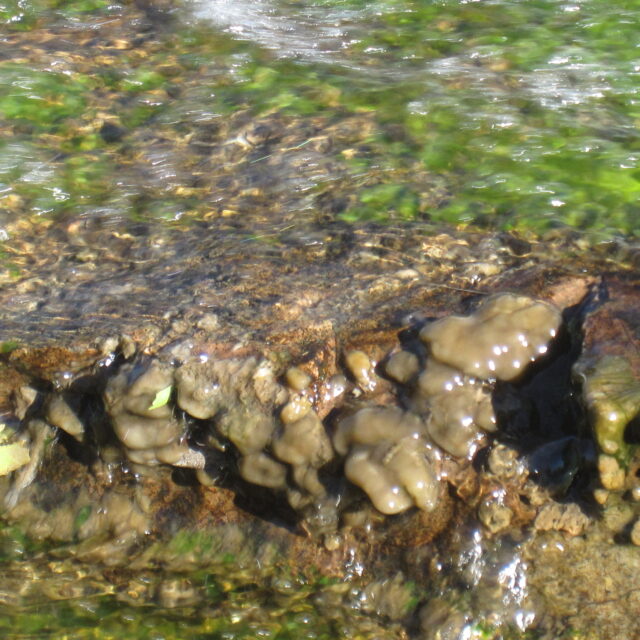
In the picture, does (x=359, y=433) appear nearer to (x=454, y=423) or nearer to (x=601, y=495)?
(x=454, y=423)

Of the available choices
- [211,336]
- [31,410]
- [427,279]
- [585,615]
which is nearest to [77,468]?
[31,410]

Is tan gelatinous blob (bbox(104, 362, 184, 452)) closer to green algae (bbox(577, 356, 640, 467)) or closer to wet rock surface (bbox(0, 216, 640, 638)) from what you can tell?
wet rock surface (bbox(0, 216, 640, 638))

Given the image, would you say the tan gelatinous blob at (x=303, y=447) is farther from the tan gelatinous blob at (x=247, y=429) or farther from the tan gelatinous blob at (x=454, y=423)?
the tan gelatinous blob at (x=454, y=423)

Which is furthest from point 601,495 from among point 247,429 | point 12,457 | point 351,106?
point 351,106

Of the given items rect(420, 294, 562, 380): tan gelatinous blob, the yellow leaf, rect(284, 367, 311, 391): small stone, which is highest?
rect(420, 294, 562, 380): tan gelatinous blob

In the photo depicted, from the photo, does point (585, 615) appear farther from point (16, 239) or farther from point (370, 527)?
point (16, 239)

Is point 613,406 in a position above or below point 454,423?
above

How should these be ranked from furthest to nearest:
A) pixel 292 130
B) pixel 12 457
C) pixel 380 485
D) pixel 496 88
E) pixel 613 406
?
pixel 496 88 → pixel 292 130 → pixel 12 457 → pixel 380 485 → pixel 613 406

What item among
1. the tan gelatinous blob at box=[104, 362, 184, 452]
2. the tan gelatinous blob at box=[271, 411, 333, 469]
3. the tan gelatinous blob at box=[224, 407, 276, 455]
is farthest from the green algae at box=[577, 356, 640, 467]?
the tan gelatinous blob at box=[104, 362, 184, 452]
